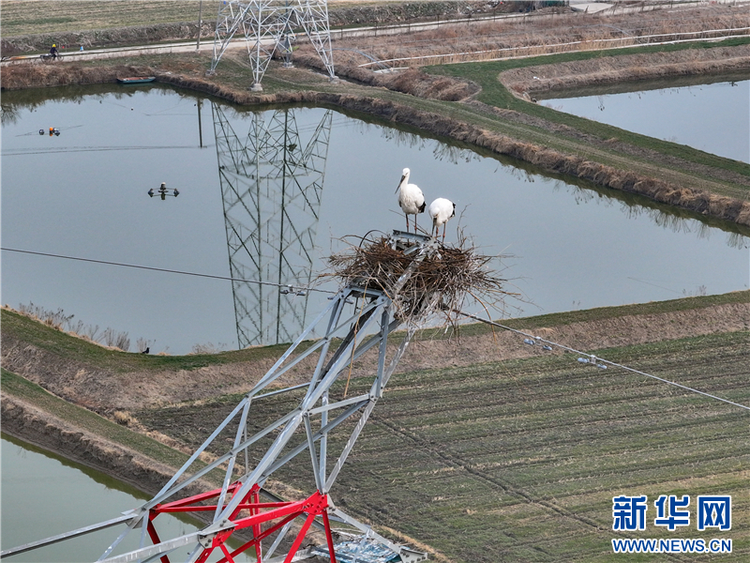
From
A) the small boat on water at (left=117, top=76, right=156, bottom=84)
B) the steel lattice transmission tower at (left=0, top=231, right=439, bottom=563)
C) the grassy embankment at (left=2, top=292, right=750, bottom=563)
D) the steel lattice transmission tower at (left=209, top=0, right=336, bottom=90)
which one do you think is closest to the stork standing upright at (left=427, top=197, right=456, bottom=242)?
the steel lattice transmission tower at (left=0, top=231, right=439, bottom=563)

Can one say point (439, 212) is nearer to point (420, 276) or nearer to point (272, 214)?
point (420, 276)

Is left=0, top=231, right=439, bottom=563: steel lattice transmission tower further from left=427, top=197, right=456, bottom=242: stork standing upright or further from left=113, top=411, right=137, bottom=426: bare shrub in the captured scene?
left=113, top=411, right=137, bottom=426: bare shrub

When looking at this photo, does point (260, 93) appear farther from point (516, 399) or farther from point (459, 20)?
point (516, 399)

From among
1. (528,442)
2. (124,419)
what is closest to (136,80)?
(124,419)

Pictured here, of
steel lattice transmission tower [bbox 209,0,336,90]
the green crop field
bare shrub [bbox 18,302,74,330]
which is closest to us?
the green crop field

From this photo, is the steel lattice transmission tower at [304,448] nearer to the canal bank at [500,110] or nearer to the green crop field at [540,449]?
the green crop field at [540,449]

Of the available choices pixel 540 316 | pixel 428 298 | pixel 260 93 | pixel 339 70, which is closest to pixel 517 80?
pixel 339 70

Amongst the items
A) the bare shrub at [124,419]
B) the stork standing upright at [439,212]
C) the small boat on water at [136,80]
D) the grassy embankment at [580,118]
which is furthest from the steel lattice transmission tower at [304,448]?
the small boat on water at [136,80]
